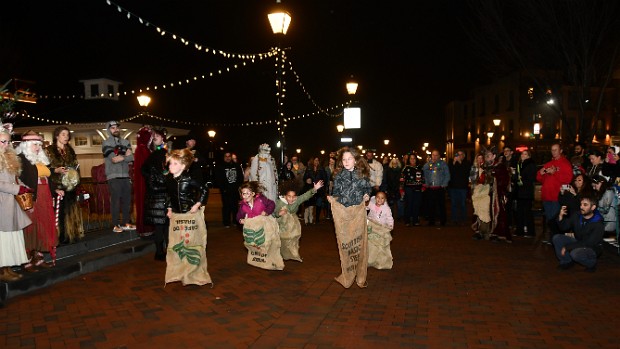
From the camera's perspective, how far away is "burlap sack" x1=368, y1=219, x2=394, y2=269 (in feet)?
25.6

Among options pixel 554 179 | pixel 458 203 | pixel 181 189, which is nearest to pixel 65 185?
pixel 181 189

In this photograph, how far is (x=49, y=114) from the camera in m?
34.6

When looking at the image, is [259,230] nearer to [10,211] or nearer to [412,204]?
[10,211]

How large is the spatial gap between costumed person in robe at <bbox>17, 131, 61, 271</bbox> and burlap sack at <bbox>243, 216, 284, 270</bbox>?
261cm

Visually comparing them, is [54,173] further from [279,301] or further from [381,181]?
[381,181]

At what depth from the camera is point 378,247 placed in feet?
25.6

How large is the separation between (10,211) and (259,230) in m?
3.11

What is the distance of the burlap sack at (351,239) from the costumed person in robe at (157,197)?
2.82 metres

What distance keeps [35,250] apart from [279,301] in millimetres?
3472

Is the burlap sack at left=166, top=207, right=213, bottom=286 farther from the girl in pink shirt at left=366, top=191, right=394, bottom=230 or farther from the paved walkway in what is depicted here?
the girl in pink shirt at left=366, top=191, right=394, bottom=230

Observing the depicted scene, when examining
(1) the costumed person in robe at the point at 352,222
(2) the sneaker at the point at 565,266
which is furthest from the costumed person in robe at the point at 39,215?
(2) the sneaker at the point at 565,266

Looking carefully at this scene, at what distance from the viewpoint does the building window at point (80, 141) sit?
33.6 m

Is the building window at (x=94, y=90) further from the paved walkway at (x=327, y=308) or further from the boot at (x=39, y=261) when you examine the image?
the boot at (x=39, y=261)

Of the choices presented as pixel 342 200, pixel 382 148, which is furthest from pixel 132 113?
pixel 382 148
